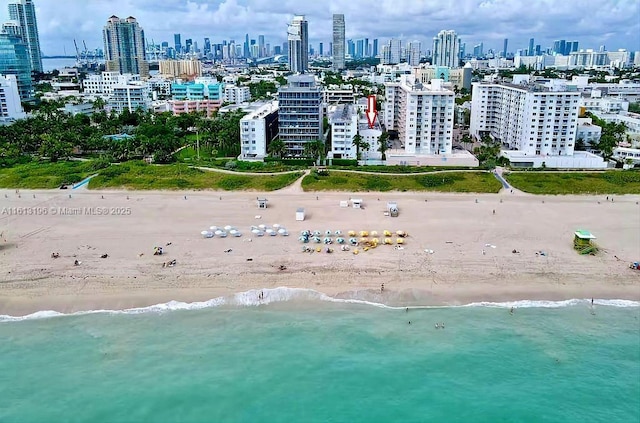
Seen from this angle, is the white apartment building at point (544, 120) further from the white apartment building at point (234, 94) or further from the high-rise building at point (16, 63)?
the high-rise building at point (16, 63)

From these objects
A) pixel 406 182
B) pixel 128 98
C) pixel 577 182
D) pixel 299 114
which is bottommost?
pixel 577 182

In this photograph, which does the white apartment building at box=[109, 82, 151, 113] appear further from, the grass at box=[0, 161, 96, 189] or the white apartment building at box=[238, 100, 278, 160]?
the white apartment building at box=[238, 100, 278, 160]

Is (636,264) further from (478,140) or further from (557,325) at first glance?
(478,140)

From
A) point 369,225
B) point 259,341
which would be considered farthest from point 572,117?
point 259,341

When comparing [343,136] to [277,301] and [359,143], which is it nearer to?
[359,143]

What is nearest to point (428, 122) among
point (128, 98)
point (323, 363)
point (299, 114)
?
point (299, 114)

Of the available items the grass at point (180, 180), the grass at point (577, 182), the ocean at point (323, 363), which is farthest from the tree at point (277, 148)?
the ocean at point (323, 363)
